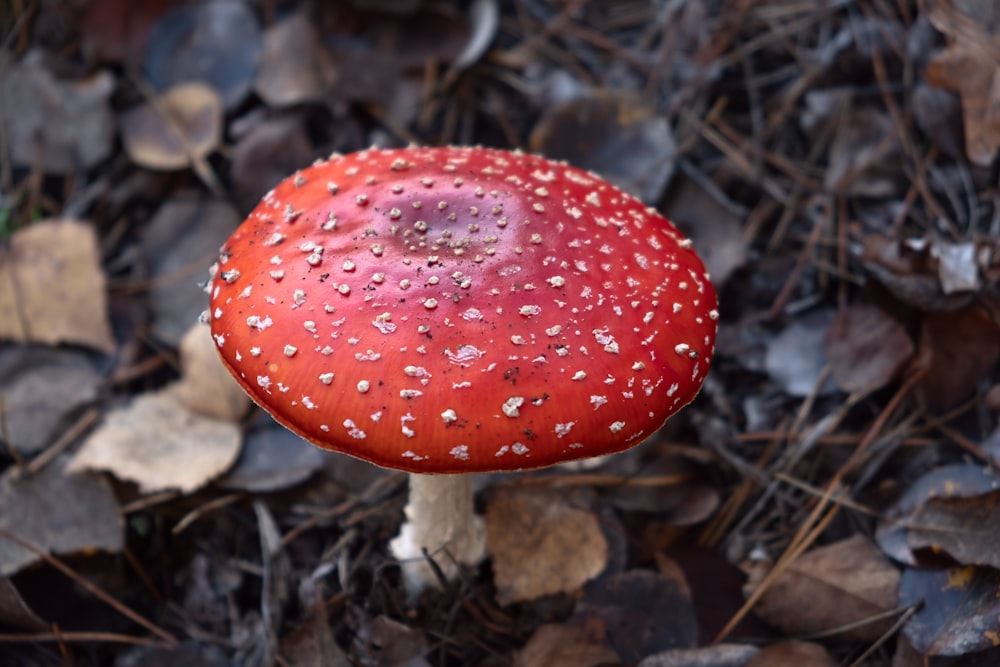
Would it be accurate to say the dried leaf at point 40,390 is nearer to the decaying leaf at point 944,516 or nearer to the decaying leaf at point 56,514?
the decaying leaf at point 56,514

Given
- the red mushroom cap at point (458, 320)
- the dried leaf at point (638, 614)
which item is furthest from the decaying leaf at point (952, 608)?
the red mushroom cap at point (458, 320)

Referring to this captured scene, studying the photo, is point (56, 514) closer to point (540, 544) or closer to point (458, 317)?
point (540, 544)

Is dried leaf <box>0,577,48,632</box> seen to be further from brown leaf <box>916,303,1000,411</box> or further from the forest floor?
brown leaf <box>916,303,1000,411</box>

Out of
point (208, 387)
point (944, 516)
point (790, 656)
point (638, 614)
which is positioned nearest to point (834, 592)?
point (790, 656)

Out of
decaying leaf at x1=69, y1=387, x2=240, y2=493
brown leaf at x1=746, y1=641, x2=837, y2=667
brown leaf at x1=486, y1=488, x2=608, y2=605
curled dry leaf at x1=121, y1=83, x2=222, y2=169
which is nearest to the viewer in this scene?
brown leaf at x1=746, y1=641, x2=837, y2=667

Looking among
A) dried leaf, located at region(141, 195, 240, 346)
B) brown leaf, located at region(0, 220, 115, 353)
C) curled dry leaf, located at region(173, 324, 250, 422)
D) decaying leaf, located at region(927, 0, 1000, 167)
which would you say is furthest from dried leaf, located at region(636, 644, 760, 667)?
brown leaf, located at region(0, 220, 115, 353)

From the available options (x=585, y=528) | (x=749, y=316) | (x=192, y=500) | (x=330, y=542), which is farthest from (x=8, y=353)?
(x=749, y=316)
